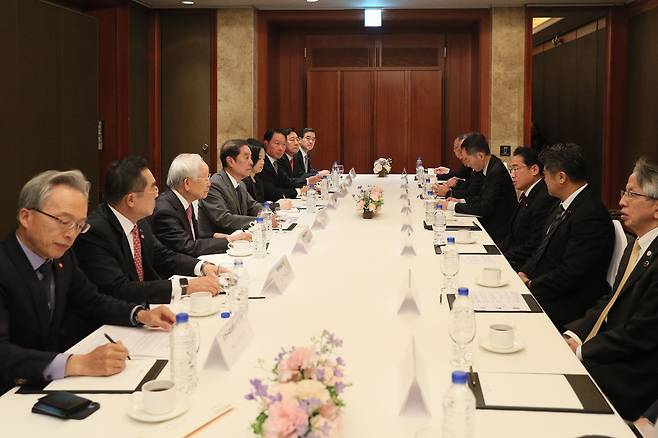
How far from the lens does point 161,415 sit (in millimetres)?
1731

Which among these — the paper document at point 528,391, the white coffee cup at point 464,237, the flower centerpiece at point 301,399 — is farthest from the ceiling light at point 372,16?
the flower centerpiece at point 301,399

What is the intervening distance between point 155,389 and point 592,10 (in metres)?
8.24

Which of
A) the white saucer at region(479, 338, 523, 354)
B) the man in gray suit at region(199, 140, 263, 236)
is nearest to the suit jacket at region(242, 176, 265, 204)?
the man in gray suit at region(199, 140, 263, 236)

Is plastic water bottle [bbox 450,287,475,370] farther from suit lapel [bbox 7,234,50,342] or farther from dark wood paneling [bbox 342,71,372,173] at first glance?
dark wood paneling [bbox 342,71,372,173]

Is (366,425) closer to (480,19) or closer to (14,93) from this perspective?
(14,93)

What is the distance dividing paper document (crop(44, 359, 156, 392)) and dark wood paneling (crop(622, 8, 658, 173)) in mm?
7176

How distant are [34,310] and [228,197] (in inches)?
119

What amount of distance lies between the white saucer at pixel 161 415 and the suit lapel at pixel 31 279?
74 cm

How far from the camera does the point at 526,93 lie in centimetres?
890

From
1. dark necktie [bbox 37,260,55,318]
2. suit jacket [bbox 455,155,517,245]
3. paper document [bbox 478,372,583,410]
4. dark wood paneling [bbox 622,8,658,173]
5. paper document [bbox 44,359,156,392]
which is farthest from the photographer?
dark wood paneling [bbox 622,8,658,173]

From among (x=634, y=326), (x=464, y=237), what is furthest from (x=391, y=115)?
(x=634, y=326)

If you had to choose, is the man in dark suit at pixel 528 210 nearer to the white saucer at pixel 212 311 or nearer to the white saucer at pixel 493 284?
the white saucer at pixel 493 284

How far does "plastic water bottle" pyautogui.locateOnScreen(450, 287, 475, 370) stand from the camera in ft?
7.05

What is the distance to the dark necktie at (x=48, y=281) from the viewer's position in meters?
2.43
